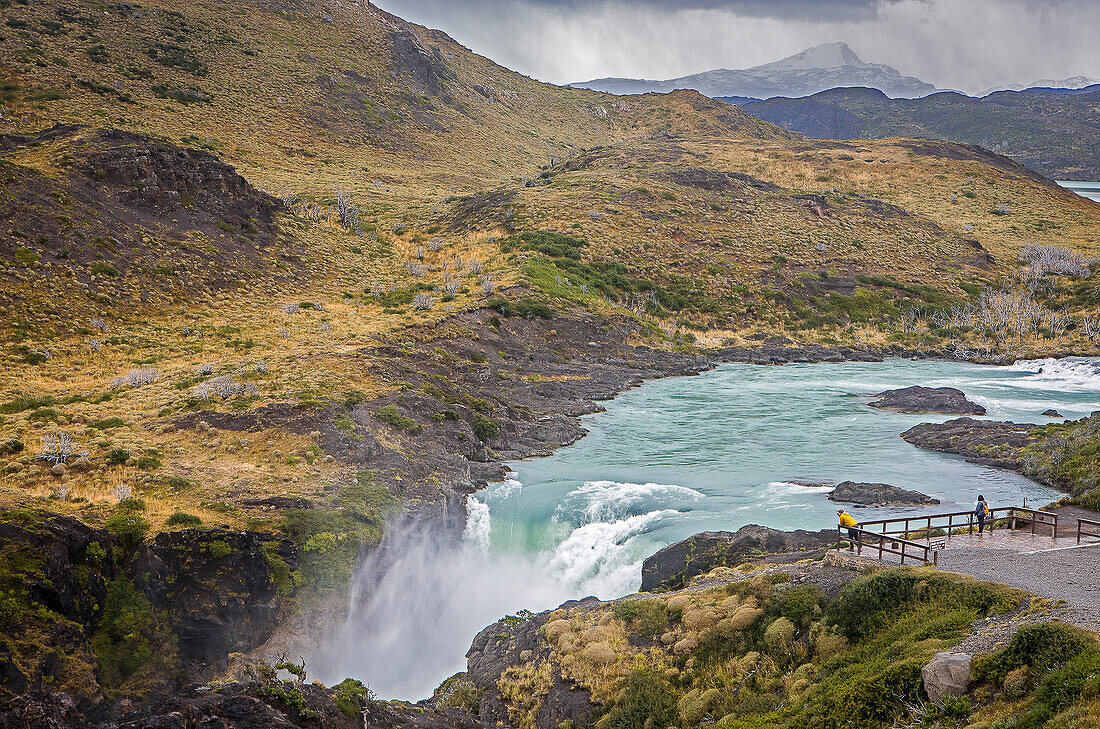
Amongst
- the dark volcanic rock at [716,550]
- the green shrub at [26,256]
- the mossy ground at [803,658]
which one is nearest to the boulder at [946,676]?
the mossy ground at [803,658]

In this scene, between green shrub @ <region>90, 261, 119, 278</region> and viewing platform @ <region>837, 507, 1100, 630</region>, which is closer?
viewing platform @ <region>837, 507, 1100, 630</region>

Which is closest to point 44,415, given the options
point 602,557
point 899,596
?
point 602,557

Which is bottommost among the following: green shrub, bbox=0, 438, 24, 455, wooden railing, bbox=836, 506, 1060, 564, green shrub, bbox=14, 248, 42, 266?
wooden railing, bbox=836, 506, 1060, 564

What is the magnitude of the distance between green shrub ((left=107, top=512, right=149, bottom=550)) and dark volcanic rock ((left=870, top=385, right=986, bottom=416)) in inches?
1652

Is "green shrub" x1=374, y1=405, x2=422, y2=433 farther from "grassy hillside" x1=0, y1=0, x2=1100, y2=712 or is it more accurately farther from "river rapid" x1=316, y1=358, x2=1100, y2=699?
"river rapid" x1=316, y1=358, x2=1100, y2=699

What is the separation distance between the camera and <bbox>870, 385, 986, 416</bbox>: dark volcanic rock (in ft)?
146

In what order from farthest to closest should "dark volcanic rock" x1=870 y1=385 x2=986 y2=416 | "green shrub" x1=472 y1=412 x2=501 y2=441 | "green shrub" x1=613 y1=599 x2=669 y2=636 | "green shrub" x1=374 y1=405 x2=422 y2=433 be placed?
"dark volcanic rock" x1=870 y1=385 x2=986 y2=416
"green shrub" x1=472 y1=412 x2=501 y2=441
"green shrub" x1=374 y1=405 x2=422 y2=433
"green shrub" x1=613 y1=599 x2=669 y2=636

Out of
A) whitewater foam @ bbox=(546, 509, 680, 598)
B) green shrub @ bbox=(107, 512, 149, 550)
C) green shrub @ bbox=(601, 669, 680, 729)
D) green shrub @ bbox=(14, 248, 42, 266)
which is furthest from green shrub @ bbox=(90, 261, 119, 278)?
green shrub @ bbox=(601, 669, 680, 729)

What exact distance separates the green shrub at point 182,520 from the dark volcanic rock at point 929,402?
4041cm

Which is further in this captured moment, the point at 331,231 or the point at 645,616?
the point at 331,231

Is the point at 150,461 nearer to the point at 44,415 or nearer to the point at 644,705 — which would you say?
the point at 44,415

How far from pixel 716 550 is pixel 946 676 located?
40.7 ft

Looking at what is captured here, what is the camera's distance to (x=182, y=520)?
2269cm

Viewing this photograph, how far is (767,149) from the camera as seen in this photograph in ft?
389
